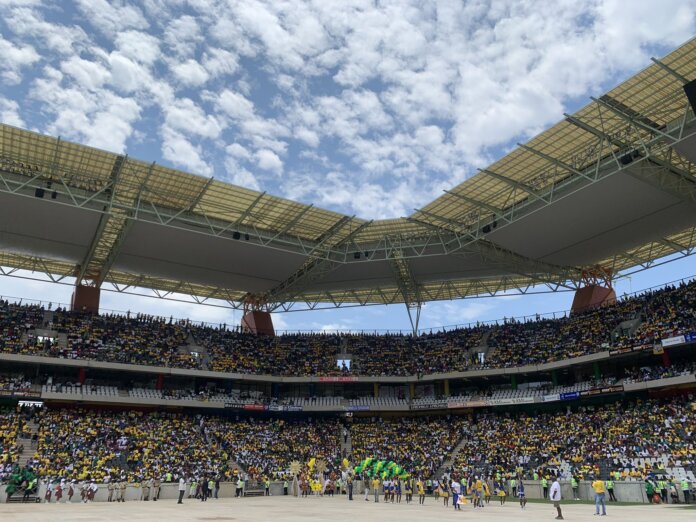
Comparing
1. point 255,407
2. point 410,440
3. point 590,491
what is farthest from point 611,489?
point 255,407

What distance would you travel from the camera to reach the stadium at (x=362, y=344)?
33.9 m

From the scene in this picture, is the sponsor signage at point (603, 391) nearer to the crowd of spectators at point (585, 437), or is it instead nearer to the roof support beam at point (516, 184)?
the crowd of spectators at point (585, 437)

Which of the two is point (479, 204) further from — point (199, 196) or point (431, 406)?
point (431, 406)

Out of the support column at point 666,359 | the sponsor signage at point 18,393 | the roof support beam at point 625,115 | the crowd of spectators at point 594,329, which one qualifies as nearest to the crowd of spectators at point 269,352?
the sponsor signage at point 18,393

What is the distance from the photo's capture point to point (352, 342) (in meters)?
63.9

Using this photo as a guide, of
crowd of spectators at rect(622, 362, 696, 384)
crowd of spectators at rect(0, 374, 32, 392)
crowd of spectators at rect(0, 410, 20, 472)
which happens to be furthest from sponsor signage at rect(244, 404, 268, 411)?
crowd of spectators at rect(622, 362, 696, 384)

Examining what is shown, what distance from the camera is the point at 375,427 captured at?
5569cm

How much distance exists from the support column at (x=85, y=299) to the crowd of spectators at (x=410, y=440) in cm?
2712

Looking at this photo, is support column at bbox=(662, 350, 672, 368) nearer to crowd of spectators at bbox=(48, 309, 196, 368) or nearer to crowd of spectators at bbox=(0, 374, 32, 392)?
crowd of spectators at bbox=(48, 309, 196, 368)

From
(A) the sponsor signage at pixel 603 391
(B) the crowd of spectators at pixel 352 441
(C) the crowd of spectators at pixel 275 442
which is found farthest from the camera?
(C) the crowd of spectators at pixel 275 442

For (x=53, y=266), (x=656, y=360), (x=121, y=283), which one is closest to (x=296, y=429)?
(x=121, y=283)

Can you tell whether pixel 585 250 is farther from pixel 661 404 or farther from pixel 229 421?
pixel 229 421

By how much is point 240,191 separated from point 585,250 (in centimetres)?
2809

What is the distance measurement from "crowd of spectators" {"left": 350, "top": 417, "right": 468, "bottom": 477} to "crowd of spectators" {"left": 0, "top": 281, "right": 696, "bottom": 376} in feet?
16.0
